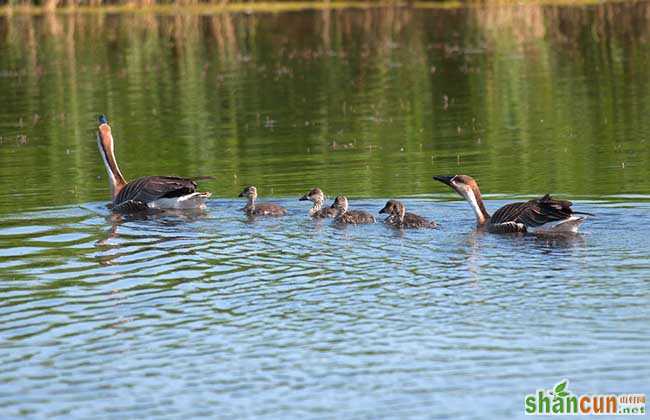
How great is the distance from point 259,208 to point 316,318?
228 inches

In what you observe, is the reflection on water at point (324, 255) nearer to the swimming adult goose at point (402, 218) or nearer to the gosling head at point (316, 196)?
the swimming adult goose at point (402, 218)

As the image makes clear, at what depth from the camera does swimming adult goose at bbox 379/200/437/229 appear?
52.5 ft

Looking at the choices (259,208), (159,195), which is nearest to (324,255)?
(259,208)

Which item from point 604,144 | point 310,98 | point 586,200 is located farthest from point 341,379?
point 310,98

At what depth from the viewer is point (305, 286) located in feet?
42.2

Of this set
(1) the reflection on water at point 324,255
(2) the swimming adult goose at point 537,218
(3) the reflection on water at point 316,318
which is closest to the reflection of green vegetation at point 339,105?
(1) the reflection on water at point 324,255

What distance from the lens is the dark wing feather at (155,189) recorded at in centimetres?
1830

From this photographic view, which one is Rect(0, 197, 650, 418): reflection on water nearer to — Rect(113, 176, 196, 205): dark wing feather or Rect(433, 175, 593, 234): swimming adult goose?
Rect(433, 175, 593, 234): swimming adult goose

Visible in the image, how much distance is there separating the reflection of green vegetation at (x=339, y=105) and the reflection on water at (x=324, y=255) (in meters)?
0.13

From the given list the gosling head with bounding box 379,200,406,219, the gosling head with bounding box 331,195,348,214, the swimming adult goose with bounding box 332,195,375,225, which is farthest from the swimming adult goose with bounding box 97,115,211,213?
the gosling head with bounding box 379,200,406,219

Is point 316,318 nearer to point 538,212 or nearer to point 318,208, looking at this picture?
point 538,212

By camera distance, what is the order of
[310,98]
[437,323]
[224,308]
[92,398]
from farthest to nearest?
[310,98]
[224,308]
[437,323]
[92,398]

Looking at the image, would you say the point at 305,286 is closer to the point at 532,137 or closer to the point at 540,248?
the point at 540,248

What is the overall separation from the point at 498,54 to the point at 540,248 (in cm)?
2888
